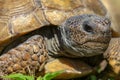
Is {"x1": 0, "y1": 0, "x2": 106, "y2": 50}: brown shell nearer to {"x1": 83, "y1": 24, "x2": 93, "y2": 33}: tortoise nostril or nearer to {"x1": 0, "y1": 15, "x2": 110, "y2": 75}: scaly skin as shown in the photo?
{"x1": 0, "y1": 15, "x2": 110, "y2": 75}: scaly skin

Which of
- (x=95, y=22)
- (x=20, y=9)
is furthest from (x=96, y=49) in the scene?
(x=20, y=9)

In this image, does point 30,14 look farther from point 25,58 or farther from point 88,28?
point 88,28

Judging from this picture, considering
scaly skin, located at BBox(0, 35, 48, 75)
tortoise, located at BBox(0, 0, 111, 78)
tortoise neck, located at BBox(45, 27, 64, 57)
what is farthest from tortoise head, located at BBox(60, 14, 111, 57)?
scaly skin, located at BBox(0, 35, 48, 75)

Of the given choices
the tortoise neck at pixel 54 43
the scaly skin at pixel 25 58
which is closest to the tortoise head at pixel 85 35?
the tortoise neck at pixel 54 43

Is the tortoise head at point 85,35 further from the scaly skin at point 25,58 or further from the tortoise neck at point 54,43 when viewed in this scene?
the scaly skin at point 25,58

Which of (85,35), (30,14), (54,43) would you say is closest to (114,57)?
(85,35)

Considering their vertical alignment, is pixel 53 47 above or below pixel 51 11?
below

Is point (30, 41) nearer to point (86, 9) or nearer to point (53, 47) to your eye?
point (53, 47)
